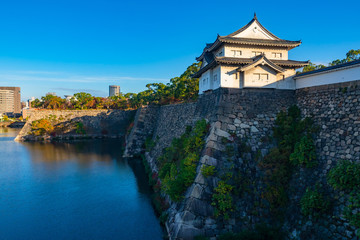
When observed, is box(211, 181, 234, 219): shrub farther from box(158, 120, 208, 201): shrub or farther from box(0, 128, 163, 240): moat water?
box(0, 128, 163, 240): moat water

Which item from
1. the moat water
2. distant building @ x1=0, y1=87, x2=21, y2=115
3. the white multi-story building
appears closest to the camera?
the moat water

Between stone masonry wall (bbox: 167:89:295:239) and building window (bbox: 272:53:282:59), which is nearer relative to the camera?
stone masonry wall (bbox: 167:89:295:239)

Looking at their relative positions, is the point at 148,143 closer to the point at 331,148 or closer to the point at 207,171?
the point at 207,171

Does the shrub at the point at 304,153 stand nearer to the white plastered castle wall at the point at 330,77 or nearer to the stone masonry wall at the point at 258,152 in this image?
the stone masonry wall at the point at 258,152

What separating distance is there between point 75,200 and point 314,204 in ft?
47.6

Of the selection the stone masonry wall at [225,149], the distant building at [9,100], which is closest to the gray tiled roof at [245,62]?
the stone masonry wall at [225,149]

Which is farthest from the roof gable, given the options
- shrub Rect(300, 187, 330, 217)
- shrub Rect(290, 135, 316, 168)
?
shrub Rect(300, 187, 330, 217)

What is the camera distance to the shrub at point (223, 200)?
10265 millimetres

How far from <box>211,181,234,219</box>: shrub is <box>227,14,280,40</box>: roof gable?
9.81 meters

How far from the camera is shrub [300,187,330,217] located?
28.9 ft

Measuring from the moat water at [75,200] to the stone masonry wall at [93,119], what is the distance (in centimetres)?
1737

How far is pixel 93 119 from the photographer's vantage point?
45.3 m

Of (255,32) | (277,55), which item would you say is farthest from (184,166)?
(255,32)

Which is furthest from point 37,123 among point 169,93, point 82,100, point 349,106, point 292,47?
point 349,106
